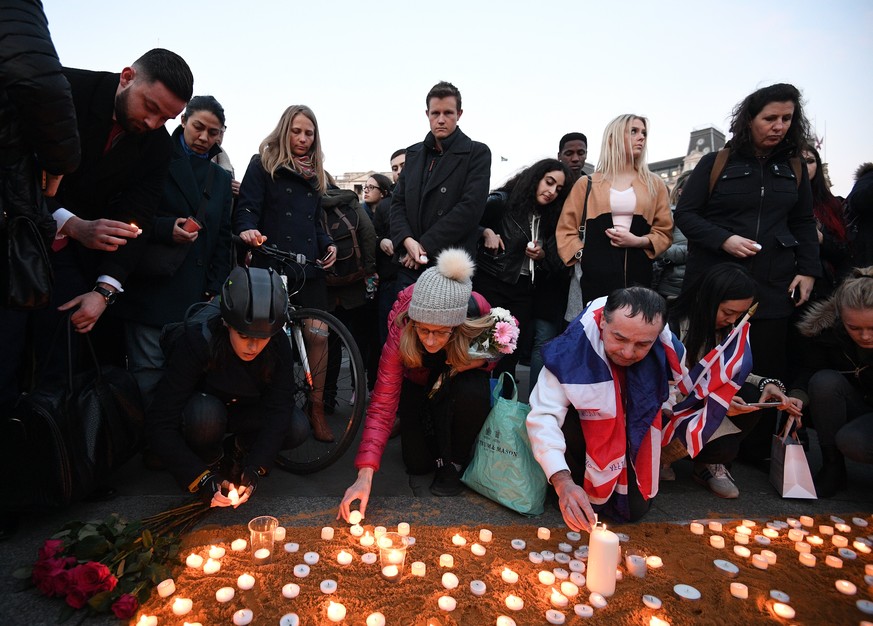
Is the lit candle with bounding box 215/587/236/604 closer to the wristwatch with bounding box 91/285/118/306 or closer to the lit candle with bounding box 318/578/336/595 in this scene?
the lit candle with bounding box 318/578/336/595

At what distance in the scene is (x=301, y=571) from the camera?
1.91 m

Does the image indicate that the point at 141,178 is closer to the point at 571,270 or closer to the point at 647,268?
the point at 571,270

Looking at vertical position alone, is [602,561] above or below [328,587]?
above

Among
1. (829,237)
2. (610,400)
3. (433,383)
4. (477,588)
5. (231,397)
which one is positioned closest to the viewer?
(477,588)

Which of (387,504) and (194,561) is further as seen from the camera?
(387,504)

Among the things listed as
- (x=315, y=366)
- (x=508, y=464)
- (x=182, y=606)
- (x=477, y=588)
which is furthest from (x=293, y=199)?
(x=477, y=588)

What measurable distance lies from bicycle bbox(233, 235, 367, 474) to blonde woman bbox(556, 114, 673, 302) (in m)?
1.69

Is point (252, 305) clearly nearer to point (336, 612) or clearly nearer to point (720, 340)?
point (336, 612)

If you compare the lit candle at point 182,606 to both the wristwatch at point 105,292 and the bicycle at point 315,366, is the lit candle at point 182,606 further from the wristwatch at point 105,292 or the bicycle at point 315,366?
the wristwatch at point 105,292

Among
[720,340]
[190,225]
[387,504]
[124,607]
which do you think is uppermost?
[190,225]

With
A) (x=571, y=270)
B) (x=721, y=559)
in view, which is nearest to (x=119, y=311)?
(x=571, y=270)

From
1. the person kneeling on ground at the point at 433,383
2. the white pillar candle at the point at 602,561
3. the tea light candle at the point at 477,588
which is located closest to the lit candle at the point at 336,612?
the tea light candle at the point at 477,588

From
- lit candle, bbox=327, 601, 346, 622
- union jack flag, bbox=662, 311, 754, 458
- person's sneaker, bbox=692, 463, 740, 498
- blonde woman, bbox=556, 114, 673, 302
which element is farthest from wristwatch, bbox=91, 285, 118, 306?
person's sneaker, bbox=692, 463, 740, 498

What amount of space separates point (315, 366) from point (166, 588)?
1.64m
